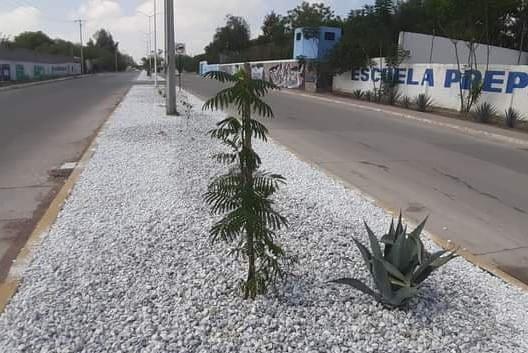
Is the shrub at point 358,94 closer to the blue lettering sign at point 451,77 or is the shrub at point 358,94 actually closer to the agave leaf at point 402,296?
the blue lettering sign at point 451,77

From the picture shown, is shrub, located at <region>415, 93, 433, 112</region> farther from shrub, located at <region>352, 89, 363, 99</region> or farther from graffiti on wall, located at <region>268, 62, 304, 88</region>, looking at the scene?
graffiti on wall, located at <region>268, 62, 304, 88</region>

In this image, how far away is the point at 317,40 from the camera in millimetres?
36688

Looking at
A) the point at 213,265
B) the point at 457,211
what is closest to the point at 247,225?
the point at 213,265

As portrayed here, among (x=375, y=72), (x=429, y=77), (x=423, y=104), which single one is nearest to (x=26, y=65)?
(x=375, y=72)

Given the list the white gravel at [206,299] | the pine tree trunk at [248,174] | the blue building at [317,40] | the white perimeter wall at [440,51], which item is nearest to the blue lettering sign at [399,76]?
the white perimeter wall at [440,51]

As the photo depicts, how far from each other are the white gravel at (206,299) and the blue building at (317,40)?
32491 millimetres

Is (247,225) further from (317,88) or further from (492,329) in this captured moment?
(317,88)

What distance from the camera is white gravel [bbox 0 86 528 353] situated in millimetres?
3001

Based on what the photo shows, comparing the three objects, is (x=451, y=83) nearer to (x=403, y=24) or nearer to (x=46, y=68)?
(x=403, y=24)

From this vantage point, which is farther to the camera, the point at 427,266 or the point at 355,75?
the point at 355,75

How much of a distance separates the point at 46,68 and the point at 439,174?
69591 mm

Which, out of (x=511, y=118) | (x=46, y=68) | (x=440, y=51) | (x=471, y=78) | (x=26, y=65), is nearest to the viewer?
(x=511, y=118)

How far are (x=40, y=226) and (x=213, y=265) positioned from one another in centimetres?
221

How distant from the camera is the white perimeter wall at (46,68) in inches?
2030
